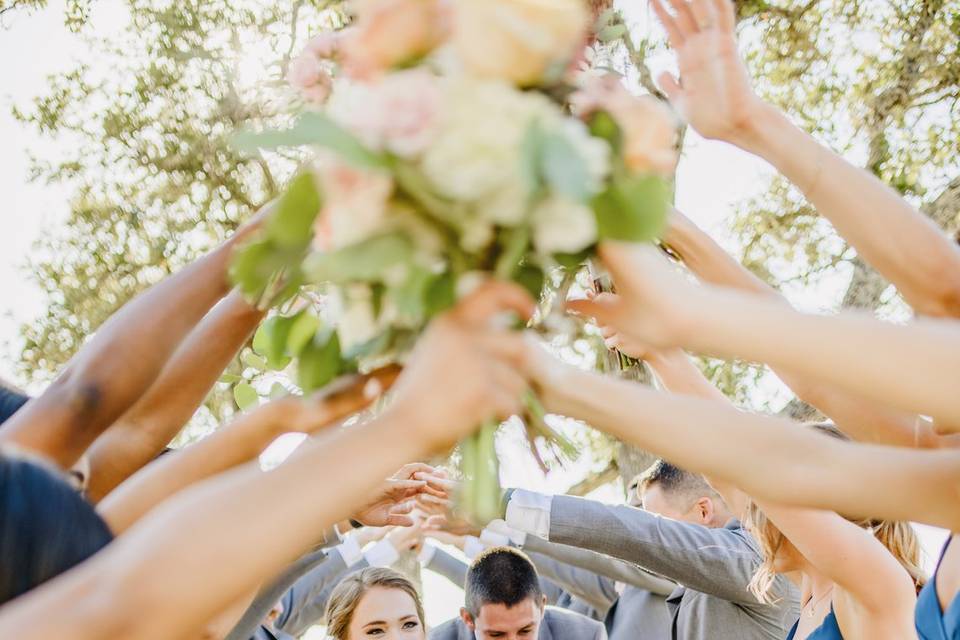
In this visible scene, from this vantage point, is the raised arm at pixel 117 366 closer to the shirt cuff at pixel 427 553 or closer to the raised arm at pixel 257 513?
the raised arm at pixel 257 513

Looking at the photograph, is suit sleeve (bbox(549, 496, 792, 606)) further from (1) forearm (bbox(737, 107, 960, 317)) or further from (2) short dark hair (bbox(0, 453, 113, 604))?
(2) short dark hair (bbox(0, 453, 113, 604))

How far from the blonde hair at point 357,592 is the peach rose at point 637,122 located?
426 centimetres

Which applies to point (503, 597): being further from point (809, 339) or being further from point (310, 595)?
point (809, 339)

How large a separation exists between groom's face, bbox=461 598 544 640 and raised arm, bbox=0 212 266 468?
11.0 feet

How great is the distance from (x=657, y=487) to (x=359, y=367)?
4245mm

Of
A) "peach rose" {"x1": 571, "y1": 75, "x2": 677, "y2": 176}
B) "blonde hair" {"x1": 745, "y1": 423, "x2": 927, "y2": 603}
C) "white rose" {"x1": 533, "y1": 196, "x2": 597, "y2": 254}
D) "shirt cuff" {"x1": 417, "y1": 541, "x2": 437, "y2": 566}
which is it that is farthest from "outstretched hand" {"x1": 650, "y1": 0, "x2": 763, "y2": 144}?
"shirt cuff" {"x1": 417, "y1": 541, "x2": 437, "y2": 566}

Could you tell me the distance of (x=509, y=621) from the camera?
18.9 feet

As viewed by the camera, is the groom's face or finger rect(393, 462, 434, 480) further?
the groom's face

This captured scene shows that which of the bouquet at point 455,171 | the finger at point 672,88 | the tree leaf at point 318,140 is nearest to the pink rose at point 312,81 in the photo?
the bouquet at point 455,171

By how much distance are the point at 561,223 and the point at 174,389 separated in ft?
4.87

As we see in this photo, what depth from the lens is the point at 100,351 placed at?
8.82ft

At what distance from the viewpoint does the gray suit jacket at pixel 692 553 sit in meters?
4.97

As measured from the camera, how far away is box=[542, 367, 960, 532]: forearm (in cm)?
216

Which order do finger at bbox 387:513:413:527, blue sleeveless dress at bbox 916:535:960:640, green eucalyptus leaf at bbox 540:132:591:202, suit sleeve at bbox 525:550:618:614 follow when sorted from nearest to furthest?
1. green eucalyptus leaf at bbox 540:132:591:202
2. blue sleeveless dress at bbox 916:535:960:640
3. finger at bbox 387:513:413:527
4. suit sleeve at bbox 525:550:618:614
